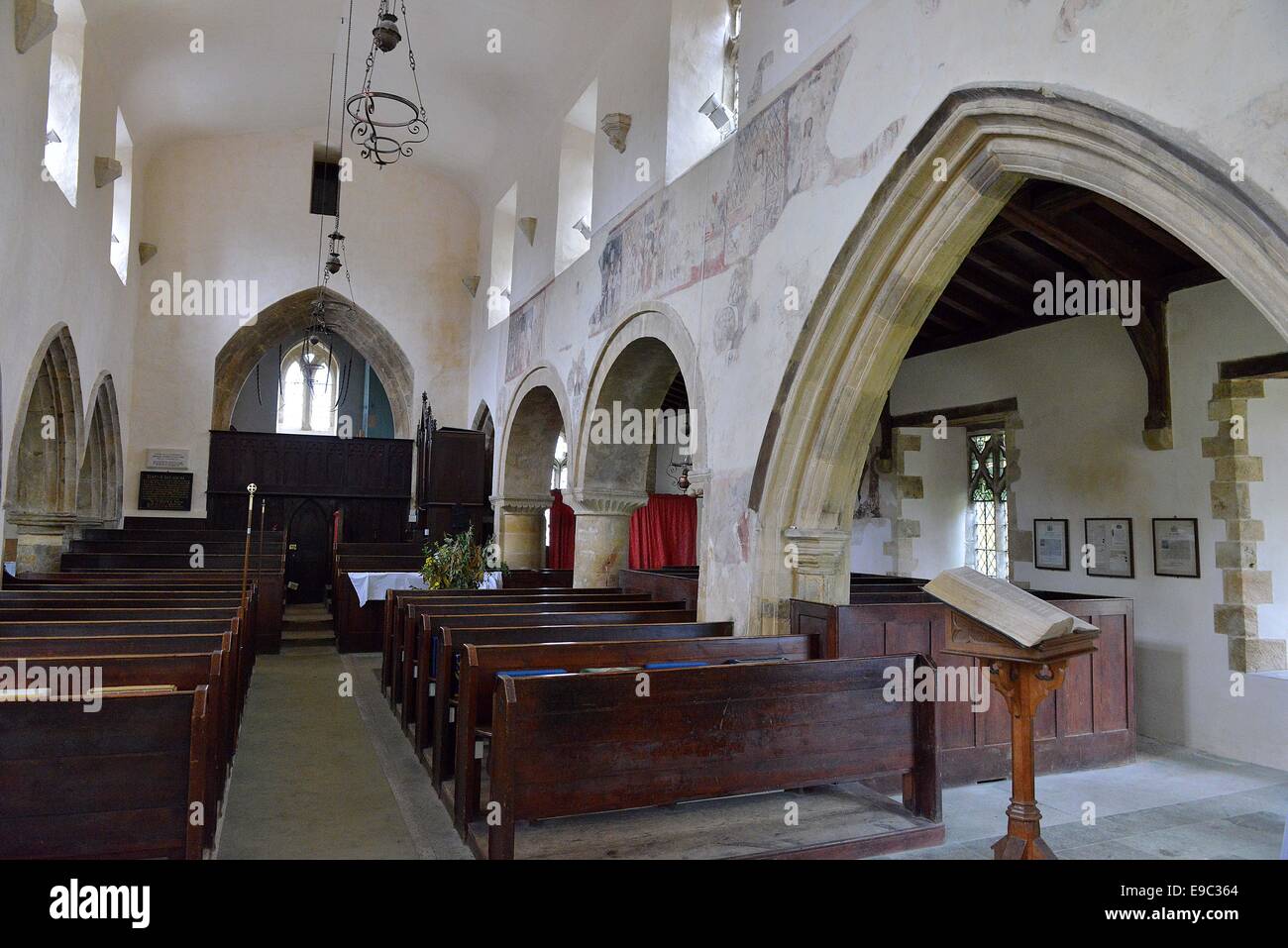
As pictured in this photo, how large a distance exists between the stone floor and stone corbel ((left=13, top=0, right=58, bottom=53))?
195 inches

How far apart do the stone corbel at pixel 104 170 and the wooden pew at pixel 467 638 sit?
7.16 metres

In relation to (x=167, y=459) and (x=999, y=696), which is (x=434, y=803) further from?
(x=167, y=459)

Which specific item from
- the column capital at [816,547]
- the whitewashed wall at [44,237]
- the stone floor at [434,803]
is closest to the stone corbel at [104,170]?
the whitewashed wall at [44,237]

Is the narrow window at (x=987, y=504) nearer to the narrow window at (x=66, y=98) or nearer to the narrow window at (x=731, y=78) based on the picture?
the narrow window at (x=731, y=78)

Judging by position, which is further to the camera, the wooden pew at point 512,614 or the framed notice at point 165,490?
the framed notice at point 165,490

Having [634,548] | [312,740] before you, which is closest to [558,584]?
[634,548]

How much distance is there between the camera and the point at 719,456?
588 cm

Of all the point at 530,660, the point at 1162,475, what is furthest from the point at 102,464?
the point at 1162,475

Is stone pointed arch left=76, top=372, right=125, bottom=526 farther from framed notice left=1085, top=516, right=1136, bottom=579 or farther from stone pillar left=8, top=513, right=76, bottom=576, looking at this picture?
framed notice left=1085, top=516, right=1136, bottom=579

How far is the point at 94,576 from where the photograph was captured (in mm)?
6875

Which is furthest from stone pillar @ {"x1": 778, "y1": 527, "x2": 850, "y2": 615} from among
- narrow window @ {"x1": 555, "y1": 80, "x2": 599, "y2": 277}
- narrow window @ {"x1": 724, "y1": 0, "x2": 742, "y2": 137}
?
narrow window @ {"x1": 555, "y1": 80, "x2": 599, "y2": 277}

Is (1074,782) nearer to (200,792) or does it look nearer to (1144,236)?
(1144,236)

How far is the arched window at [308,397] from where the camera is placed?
17109 mm

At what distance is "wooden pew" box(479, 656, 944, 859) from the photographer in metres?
3.02
